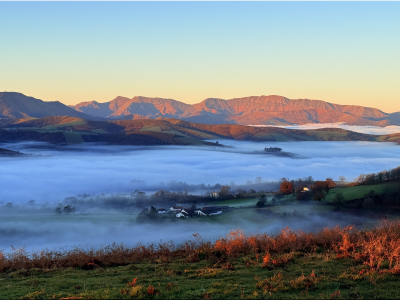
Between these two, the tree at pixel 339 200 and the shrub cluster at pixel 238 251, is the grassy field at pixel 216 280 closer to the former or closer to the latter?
the shrub cluster at pixel 238 251

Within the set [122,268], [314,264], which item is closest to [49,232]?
[122,268]

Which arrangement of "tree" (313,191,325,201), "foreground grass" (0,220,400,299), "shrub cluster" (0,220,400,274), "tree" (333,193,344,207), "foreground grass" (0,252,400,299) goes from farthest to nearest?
"tree" (313,191,325,201)
"tree" (333,193,344,207)
"shrub cluster" (0,220,400,274)
"foreground grass" (0,220,400,299)
"foreground grass" (0,252,400,299)

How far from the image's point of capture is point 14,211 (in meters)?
61.0

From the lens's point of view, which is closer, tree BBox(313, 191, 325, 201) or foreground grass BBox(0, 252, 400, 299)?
foreground grass BBox(0, 252, 400, 299)

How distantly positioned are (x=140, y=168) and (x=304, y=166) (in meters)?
67.3

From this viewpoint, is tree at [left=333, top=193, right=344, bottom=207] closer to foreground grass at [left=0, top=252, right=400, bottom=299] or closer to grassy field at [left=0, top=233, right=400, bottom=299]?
grassy field at [left=0, top=233, right=400, bottom=299]

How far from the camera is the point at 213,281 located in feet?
31.8

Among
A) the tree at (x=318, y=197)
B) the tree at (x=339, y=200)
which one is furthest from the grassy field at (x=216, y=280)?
the tree at (x=318, y=197)

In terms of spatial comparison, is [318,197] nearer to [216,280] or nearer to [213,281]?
[216,280]

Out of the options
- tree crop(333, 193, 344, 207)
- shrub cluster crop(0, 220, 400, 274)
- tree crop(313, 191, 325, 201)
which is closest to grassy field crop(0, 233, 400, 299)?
shrub cluster crop(0, 220, 400, 274)

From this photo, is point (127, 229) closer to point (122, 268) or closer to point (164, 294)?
point (122, 268)

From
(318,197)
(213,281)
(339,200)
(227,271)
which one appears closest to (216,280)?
(213,281)

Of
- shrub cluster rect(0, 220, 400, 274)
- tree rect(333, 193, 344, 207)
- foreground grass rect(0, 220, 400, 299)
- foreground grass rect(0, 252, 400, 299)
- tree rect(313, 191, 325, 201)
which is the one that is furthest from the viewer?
tree rect(313, 191, 325, 201)

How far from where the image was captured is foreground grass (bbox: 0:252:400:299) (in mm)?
8594
